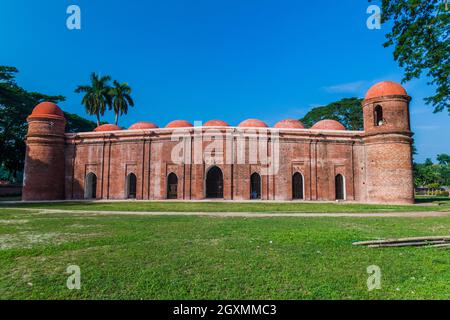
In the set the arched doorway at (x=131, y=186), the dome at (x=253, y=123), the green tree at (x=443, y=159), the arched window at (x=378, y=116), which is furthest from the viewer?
the green tree at (x=443, y=159)

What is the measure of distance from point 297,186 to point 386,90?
10884 mm

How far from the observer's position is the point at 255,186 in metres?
24.4

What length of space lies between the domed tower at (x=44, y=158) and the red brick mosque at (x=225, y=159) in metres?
0.08

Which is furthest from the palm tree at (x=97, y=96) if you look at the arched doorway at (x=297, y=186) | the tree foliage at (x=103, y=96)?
the arched doorway at (x=297, y=186)

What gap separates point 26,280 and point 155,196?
64.6 ft

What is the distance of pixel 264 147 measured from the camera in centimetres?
2333

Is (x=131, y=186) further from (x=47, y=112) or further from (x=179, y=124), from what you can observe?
(x=47, y=112)

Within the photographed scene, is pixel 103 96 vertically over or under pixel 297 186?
over

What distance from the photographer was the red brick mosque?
22.8 m

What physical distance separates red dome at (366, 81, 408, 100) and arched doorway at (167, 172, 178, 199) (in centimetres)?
1860

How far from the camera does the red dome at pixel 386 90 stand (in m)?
22.2

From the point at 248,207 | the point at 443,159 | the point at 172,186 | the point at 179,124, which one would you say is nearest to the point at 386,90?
the point at 248,207

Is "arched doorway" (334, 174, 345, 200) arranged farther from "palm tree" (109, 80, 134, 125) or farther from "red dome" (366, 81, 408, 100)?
"palm tree" (109, 80, 134, 125)

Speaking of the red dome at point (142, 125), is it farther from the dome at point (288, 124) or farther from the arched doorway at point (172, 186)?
the dome at point (288, 124)
